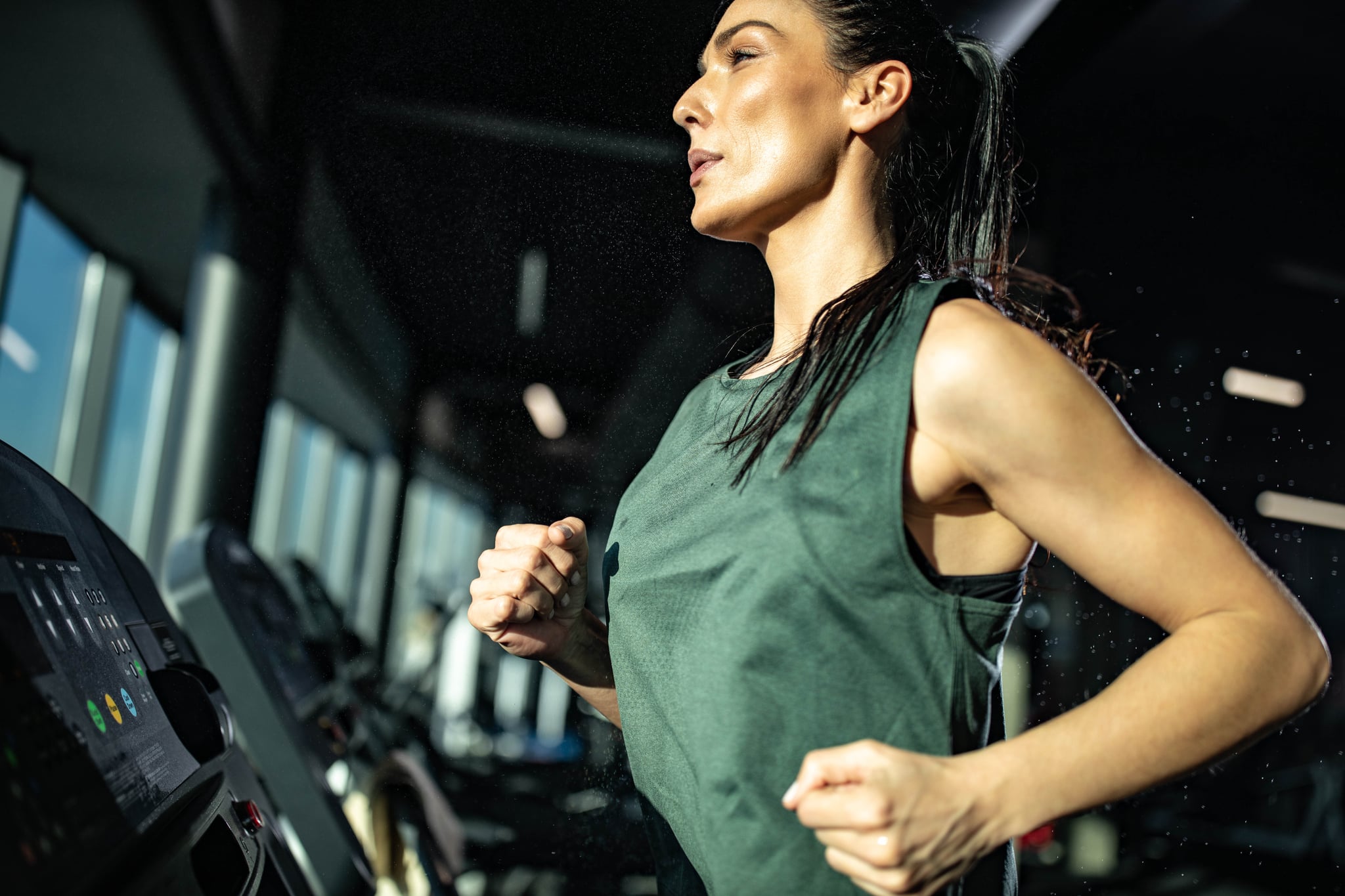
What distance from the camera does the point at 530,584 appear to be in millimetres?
875

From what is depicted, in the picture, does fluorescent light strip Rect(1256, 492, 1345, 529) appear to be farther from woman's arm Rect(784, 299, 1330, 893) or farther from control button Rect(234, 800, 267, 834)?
control button Rect(234, 800, 267, 834)

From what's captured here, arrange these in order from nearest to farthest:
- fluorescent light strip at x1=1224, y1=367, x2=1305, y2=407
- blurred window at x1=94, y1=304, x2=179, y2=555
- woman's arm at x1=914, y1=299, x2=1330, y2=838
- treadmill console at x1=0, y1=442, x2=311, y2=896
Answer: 1. treadmill console at x1=0, y1=442, x2=311, y2=896
2. woman's arm at x1=914, y1=299, x2=1330, y2=838
3. fluorescent light strip at x1=1224, y1=367, x2=1305, y2=407
4. blurred window at x1=94, y1=304, x2=179, y2=555

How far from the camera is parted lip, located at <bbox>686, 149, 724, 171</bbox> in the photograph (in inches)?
35.4

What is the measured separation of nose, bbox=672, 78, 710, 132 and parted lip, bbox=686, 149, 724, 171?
0.09 feet

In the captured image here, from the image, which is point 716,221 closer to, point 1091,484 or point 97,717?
point 1091,484

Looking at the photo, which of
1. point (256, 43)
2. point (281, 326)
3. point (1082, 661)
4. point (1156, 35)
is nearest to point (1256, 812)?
point (1082, 661)

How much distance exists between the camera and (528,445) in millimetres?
1533

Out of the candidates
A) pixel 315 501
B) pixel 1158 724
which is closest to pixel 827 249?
pixel 1158 724

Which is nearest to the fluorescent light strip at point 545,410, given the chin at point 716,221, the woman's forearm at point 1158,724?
the chin at point 716,221

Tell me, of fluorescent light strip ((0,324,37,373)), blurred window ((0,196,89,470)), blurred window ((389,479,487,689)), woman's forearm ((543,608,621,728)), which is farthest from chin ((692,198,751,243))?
fluorescent light strip ((0,324,37,373))

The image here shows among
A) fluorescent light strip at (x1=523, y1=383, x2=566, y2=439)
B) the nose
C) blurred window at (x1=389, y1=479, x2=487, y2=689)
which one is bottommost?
blurred window at (x1=389, y1=479, x2=487, y2=689)

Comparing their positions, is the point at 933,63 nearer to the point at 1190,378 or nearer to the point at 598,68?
the point at 598,68

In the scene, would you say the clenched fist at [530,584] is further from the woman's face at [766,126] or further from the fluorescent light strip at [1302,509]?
the fluorescent light strip at [1302,509]

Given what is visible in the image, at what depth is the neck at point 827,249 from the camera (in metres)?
0.88
